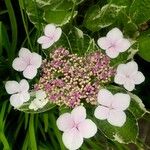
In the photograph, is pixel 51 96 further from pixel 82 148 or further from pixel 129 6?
pixel 129 6

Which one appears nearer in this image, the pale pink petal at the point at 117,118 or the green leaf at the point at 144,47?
the pale pink petal at the point at 117,118

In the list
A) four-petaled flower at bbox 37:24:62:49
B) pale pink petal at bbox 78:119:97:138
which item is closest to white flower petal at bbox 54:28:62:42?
four-petaled flower at bbox 37:24:62:49

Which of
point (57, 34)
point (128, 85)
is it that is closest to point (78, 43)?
point (57, 34)

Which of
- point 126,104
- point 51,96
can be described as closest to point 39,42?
point 51,96

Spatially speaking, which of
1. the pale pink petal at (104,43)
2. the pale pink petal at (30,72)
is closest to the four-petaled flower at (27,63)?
the pale pink petal at (30,72)

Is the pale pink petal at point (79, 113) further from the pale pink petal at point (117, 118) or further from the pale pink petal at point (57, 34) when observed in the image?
the pale pink petal at point (57, 34)

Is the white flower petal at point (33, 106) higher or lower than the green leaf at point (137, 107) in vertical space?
higher

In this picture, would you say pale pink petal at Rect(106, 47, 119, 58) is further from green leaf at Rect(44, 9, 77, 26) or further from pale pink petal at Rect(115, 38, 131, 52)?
green leaf at Rect(44, 9, 77, 26)
